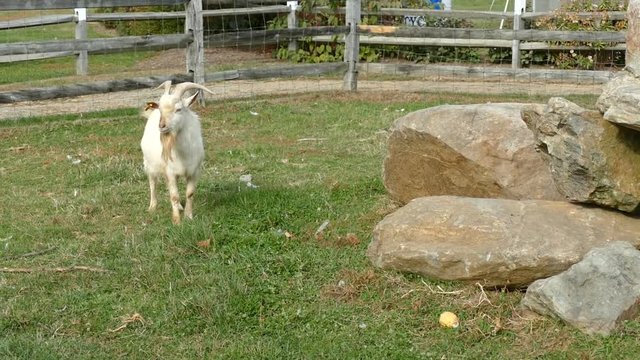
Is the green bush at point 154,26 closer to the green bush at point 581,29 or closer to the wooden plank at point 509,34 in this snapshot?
the wooden plank at point 509,34

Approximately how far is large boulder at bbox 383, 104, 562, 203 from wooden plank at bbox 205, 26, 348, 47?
7.02 m

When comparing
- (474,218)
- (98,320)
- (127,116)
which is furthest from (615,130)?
(127,116)

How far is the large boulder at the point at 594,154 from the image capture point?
6.18 meters

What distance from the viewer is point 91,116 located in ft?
43.8

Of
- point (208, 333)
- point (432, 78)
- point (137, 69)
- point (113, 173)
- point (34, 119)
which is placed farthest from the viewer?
point (137, 69)

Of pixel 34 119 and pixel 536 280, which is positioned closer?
pixel 536 280

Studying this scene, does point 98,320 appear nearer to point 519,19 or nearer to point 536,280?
point 536,280

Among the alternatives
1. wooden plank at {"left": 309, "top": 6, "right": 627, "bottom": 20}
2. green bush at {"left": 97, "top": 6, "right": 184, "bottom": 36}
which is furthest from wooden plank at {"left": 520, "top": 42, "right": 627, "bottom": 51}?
green bush at {"left": 97, "top": 6, "right": 184, "bottom": 36}

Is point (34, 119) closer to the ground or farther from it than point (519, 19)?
closer to the ground

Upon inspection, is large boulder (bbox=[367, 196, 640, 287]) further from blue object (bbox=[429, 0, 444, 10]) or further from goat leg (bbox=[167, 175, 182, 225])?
blue object (bbox=[429, 0, 444, 10])

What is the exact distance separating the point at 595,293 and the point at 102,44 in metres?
9.31

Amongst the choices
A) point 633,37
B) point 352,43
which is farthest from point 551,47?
point 633,37

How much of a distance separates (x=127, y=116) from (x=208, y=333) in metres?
8.10

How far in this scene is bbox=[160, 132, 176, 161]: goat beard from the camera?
322 inches
